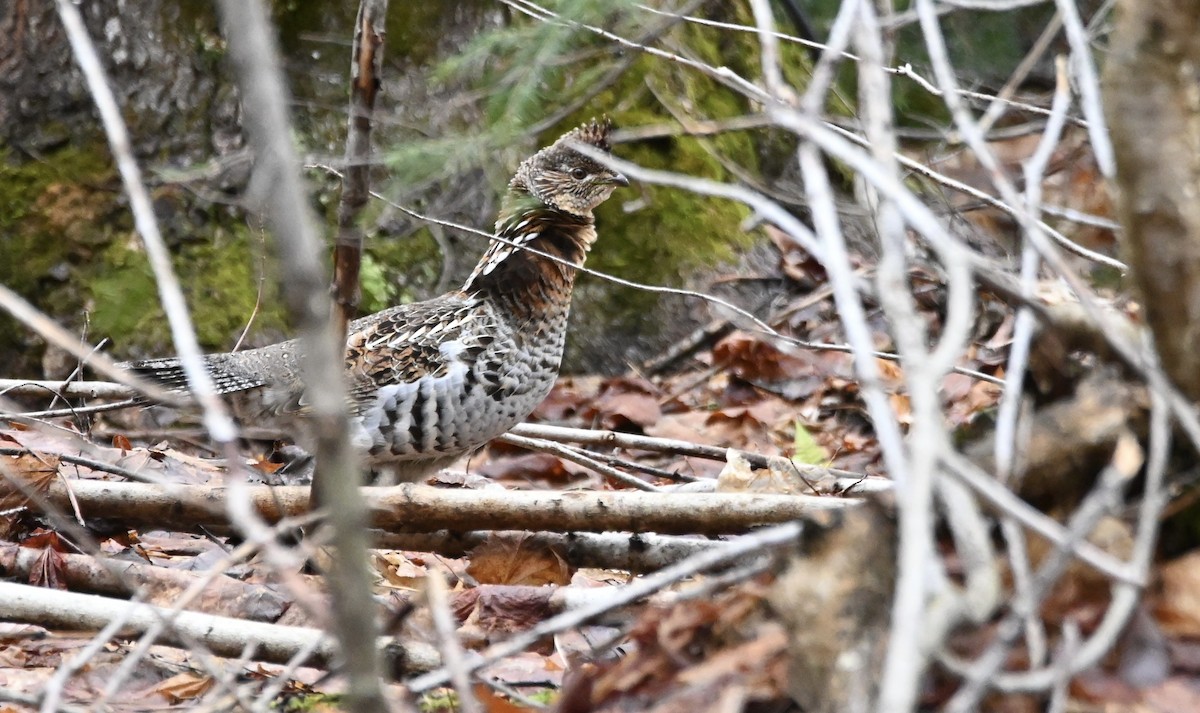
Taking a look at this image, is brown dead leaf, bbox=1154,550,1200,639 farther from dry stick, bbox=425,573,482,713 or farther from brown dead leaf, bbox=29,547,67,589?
brown dead leaf, bbox=29,547,67,589

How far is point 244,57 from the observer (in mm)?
1254

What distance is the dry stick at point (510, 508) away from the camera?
3.27 m

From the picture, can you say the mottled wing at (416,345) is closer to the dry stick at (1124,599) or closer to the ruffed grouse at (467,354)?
the ruffed grouse at (467,354)

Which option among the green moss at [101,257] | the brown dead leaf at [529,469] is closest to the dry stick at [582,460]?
the brown dead leaf at [529,469]

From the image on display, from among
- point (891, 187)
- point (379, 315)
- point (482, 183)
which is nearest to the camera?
point (891, 187)

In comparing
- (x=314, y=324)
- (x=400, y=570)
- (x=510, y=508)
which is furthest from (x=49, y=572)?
(x=314, y=324)

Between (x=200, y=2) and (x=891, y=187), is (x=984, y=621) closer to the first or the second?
(x=891, y=187)

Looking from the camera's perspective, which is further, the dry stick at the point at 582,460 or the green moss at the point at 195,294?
the green moss at the point at 195,294

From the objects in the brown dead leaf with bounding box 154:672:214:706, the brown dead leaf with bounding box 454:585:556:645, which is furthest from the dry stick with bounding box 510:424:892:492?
the brown dead leaf with bounding box 154:672:214:706

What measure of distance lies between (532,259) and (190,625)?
2.47m

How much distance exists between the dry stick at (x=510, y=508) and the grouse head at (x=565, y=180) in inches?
74.8

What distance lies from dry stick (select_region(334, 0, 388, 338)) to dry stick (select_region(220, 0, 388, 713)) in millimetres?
1354

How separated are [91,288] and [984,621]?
5.73 m

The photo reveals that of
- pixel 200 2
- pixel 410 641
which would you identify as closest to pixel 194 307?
pixel 200 2
